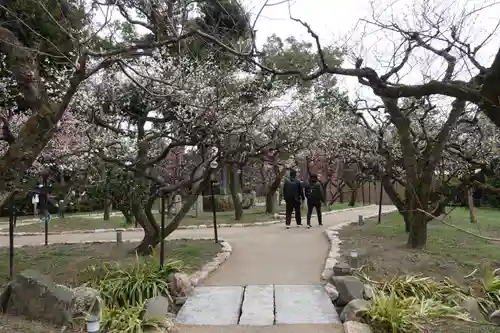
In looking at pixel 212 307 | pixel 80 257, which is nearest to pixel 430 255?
pixel 212 307

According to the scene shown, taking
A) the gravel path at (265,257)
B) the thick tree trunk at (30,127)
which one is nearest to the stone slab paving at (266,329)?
the gravel path at (265,257)

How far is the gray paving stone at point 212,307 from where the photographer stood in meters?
5.57

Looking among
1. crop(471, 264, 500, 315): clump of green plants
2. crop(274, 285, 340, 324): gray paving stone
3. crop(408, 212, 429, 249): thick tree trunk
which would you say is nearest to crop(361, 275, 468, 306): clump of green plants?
crop(471, 264, 500, 315): clump of green plants

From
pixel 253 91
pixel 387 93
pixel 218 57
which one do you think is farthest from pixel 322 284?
pixel 253 91

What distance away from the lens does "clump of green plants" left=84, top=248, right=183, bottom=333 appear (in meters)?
5.51

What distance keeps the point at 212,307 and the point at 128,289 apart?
4.34 feet

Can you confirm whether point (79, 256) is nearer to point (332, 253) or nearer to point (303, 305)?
point (332, 253)

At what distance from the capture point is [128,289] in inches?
263

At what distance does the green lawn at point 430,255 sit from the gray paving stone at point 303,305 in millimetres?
1164

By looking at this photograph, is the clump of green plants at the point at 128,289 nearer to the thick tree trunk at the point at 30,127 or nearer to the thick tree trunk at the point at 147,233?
the thick tree trunk at the point at 147,233

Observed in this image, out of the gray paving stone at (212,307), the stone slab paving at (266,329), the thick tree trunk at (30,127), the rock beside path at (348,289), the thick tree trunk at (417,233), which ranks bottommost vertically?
the stone slab paving at (266,329)

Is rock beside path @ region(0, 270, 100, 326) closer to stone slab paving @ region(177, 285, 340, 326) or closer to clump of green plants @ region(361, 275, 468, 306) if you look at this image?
stone slab paving @ region(177, 285, 340, 326)

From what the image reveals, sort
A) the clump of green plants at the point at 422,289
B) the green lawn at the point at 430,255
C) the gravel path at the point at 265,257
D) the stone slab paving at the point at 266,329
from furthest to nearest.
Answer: the green lawn at the point at 430,255, the clump of green plants at the point at 422,289, the gravel path at the point at 265,257, the stone slab paving at the point at 266,329

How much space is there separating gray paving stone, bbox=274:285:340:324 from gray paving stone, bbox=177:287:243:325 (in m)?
0.51
